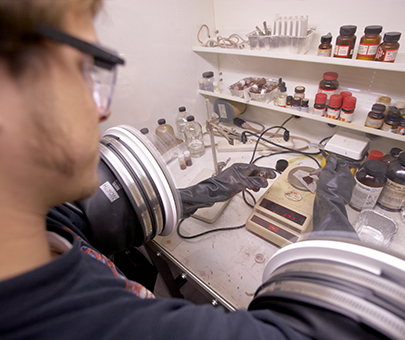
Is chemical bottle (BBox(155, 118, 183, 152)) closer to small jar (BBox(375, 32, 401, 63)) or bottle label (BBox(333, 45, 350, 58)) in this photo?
bottle label (BBox(333, 45, 350, 58))

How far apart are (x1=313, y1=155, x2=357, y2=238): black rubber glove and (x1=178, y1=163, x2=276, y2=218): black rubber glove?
0.71 ft

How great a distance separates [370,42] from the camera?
78 cm

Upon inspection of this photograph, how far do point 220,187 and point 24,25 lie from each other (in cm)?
78

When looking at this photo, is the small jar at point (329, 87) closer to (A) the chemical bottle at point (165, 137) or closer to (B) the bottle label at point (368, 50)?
(B) the bottle label at point (368, 50)

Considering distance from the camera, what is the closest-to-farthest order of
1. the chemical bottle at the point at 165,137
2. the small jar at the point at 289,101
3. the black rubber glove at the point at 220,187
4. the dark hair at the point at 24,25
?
1. the dark hair at the point at 24,25
2. the black rubber glove at the point at 220,187
3. the small jar at the point at 289,101
4. the chemical bottle at the point at 165,137

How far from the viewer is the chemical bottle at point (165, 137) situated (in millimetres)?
1270

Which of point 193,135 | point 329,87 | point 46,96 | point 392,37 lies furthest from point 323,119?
point 46,96

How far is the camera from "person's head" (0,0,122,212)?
0.67 feet

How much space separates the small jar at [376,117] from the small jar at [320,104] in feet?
0.60

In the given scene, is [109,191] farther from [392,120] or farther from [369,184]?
[392,120]

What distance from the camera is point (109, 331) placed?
0.29 m

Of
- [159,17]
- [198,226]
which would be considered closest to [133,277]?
[198,226]

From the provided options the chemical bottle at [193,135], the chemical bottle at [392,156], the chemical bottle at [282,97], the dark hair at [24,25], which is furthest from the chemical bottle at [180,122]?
the dark hair at [24,25]

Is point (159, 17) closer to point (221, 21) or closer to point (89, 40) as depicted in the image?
point (221, 21)
